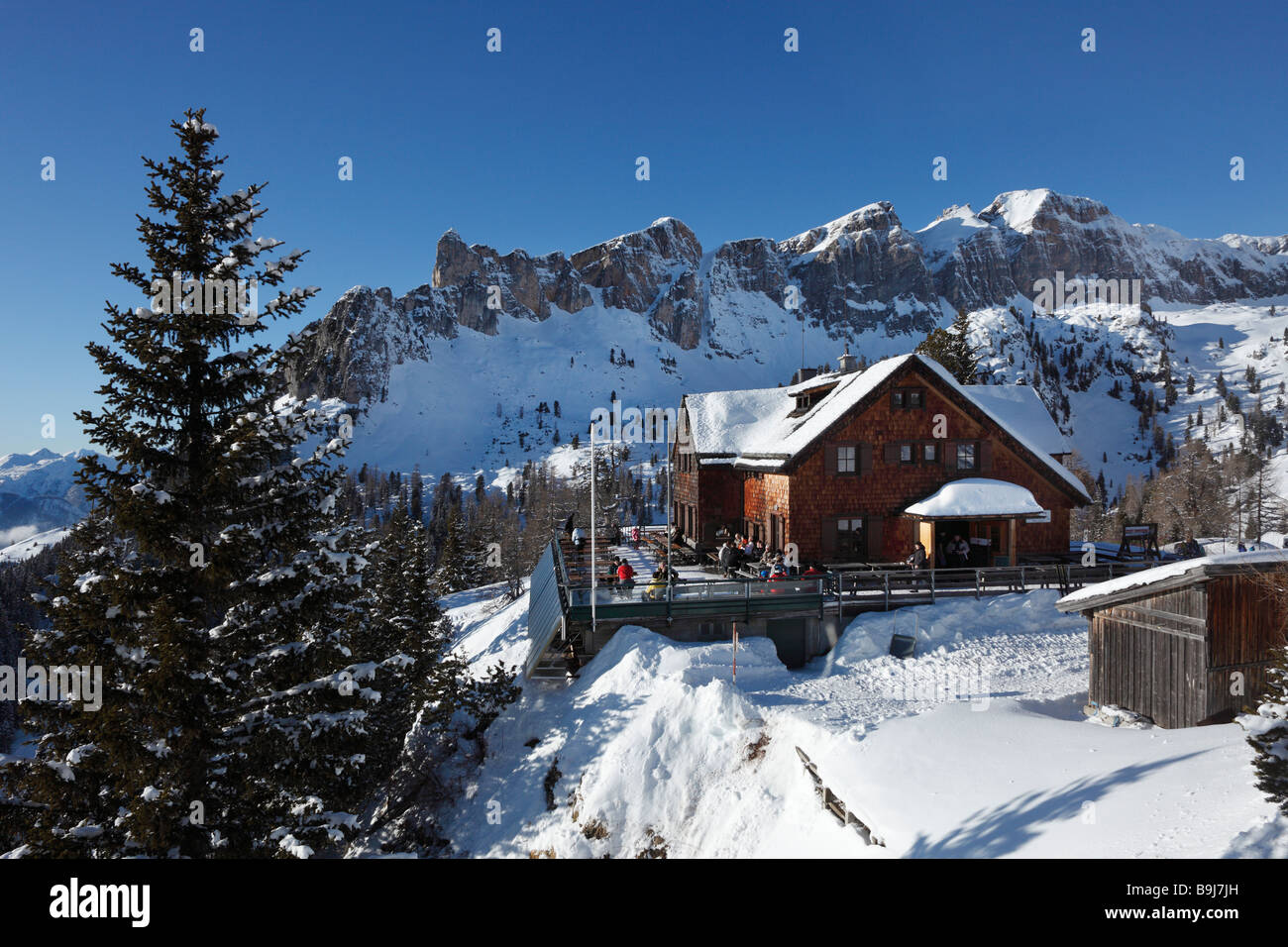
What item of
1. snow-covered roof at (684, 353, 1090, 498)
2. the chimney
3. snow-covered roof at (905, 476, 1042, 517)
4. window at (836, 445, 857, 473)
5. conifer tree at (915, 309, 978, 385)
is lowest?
snow-covered roof at (905, 476, 1042, 517)

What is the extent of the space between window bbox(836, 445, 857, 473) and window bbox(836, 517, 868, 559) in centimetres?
210

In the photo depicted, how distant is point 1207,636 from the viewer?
41.9ft

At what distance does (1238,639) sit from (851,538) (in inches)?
533

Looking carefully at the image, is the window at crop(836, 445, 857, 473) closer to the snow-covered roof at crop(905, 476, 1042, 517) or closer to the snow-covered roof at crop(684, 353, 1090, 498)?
the snow-covered roof at crop(684, 353, 1090, 498)

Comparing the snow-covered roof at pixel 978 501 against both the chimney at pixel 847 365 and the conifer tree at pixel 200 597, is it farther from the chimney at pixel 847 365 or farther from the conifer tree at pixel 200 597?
the conifer tree at pixel 200 597

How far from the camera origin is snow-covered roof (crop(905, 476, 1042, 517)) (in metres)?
24.0

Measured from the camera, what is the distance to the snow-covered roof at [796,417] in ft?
85.5

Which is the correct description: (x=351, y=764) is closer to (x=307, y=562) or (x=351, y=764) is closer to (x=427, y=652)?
(x=307, y=562)

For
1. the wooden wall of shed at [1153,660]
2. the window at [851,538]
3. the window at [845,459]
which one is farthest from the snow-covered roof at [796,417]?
the wooden wall of shed at [1153,660]

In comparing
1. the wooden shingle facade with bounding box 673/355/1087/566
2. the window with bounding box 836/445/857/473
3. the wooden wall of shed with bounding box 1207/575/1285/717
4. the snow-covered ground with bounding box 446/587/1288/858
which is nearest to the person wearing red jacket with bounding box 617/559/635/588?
the snow-covered ground with bounding box 446/587/1288/858

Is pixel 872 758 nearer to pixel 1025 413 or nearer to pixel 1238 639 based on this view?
pixel 1238 639

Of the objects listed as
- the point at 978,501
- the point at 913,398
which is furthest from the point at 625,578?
the point at 913,398

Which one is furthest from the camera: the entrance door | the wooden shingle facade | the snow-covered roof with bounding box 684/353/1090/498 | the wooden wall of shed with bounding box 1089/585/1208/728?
the entrance door
